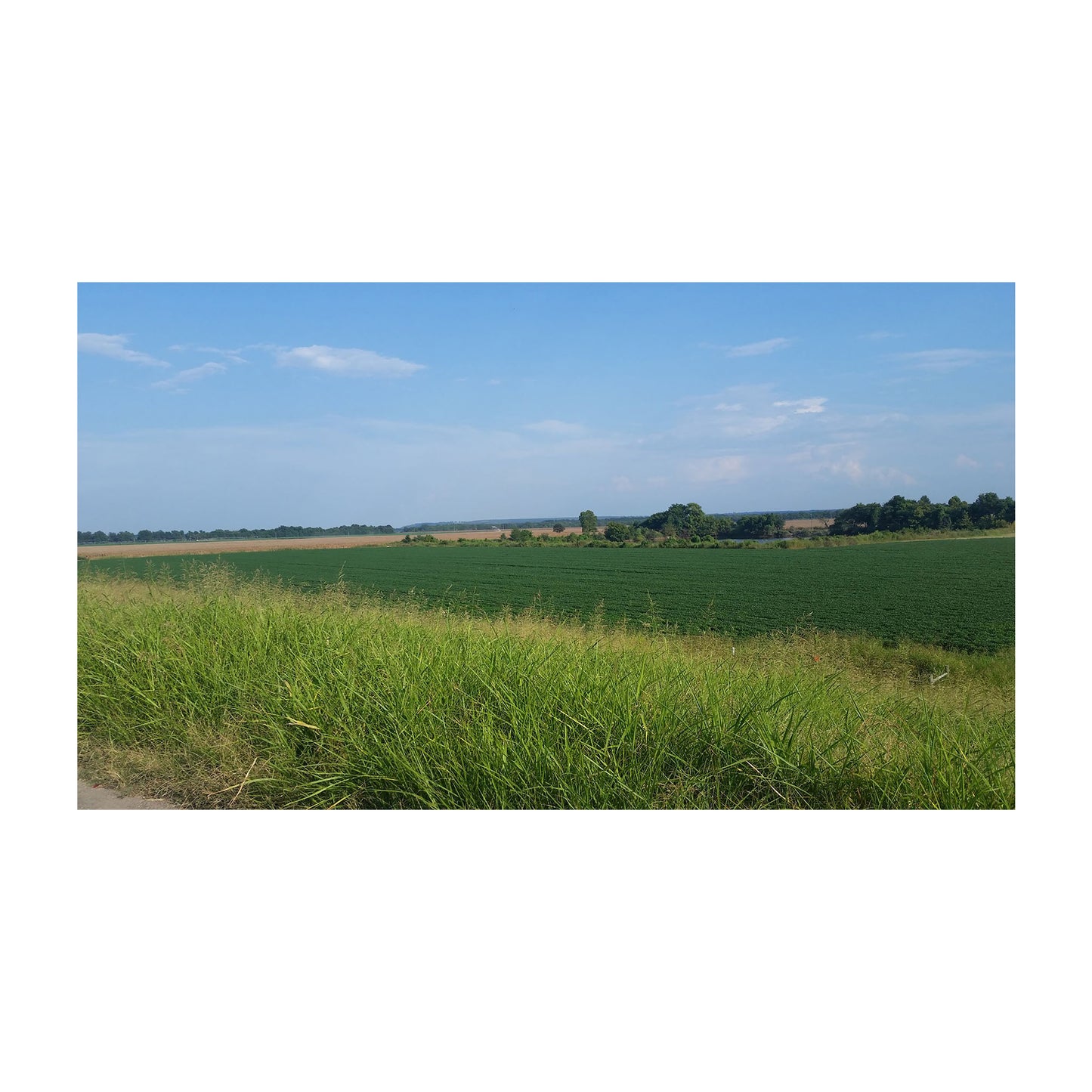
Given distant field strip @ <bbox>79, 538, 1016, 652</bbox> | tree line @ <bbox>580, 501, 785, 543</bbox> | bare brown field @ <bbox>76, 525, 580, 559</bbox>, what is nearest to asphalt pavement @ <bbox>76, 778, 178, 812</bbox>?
bare brown field @ <bbox>76, 525, 580, 559</bbox>

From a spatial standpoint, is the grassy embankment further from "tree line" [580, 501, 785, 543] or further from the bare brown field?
"tree line" [580, 501, 785, 543]

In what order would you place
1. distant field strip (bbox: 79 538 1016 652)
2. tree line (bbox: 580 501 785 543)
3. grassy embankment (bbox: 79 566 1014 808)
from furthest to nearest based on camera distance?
distant field strip (bbox: 79 538 1016 652) → tree line (bbox: 580 501 785 543) → grassy embankment (bbox: 79 566 1014 808)

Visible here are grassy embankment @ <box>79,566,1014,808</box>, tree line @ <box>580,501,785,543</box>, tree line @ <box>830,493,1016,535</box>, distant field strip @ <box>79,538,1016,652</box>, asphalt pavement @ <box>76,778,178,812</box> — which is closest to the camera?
grassy embankment @ <box>79,566,1014,808</box>

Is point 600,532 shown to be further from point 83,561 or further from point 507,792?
point 83,561

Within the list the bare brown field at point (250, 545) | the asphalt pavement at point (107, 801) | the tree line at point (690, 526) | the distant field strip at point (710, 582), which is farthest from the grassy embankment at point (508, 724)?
the distant field strip at point (710, 582)

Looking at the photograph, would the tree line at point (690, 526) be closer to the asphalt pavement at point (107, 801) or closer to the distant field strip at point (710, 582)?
the distant field strip at point (710, 582)

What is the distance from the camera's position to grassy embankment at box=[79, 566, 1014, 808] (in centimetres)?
286

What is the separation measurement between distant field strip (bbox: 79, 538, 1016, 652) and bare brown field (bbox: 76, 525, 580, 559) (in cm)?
14

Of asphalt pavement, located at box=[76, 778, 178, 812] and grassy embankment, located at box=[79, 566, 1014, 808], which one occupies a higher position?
grassy embankment, located at box=[79, 566, 1014, 808]

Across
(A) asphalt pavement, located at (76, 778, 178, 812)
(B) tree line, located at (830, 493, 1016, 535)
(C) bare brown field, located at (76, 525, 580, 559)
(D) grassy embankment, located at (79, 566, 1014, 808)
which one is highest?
(B) tree line, located at (830, 493, 1016, 535)

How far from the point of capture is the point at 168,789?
3170 millimetres

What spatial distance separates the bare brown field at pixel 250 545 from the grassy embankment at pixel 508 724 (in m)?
0.66
